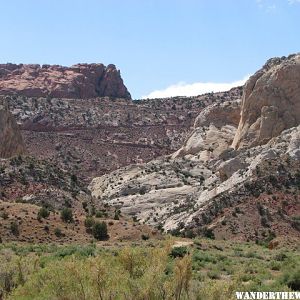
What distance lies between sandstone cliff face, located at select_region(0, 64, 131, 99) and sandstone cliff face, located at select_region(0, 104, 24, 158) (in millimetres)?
71589

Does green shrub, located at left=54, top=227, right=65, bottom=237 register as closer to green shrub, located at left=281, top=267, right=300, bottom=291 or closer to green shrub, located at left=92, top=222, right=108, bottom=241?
green shrub, located at left=92, top=222, right=108, bottom=241

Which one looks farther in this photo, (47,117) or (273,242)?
(47,117)

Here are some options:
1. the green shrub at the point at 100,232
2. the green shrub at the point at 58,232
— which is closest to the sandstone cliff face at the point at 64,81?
the green shrub at the point at 58,232

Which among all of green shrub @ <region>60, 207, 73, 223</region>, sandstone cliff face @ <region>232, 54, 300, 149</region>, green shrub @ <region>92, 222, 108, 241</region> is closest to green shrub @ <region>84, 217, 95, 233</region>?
green shrub @ <region>92, 222, 108, 241</region>

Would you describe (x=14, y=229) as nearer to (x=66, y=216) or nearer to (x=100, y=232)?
(x=66, y=216)

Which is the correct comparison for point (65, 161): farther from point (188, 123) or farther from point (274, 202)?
point (274, 202)

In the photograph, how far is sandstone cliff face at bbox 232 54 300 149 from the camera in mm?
78188

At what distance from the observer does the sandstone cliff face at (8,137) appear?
3287 inches

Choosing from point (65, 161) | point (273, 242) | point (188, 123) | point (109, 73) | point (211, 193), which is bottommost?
point (273, 242)

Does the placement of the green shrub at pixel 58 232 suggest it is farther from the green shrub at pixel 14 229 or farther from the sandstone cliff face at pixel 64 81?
the sandstone cliff face at pixel 64 81

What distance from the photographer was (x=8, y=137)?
8469 cm

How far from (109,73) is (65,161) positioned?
71147 mm

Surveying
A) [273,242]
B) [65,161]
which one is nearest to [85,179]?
[65,161]

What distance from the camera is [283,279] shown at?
19.9 m
